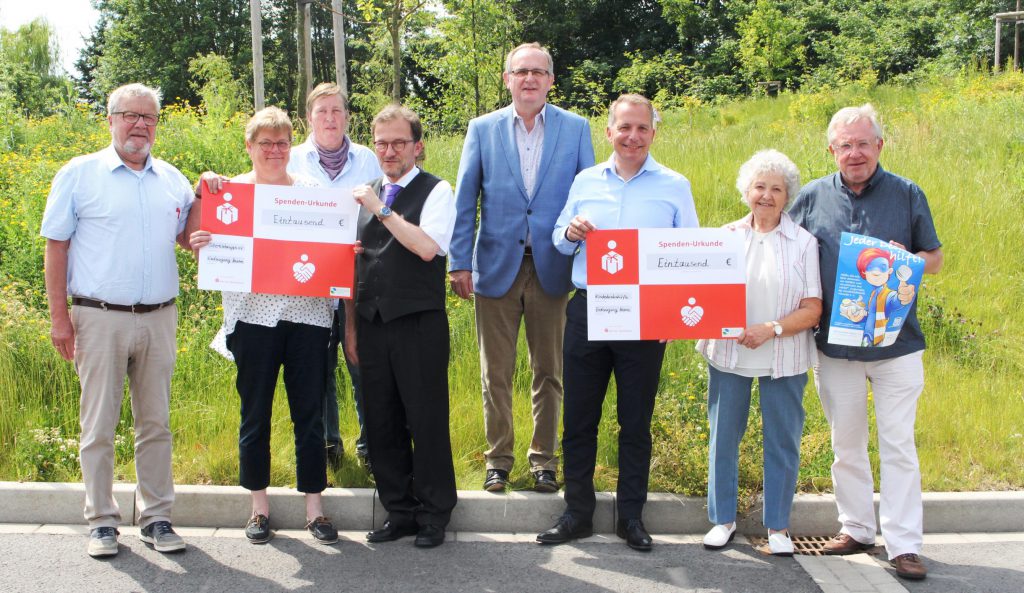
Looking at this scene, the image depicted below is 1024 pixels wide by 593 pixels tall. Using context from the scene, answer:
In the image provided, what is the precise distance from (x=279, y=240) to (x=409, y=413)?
1.17 meters

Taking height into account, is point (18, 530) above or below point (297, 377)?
below

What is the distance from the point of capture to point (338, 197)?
4699 millimetres

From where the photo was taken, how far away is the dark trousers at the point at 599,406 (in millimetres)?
4730

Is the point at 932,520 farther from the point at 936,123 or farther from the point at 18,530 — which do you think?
the point at 936,123

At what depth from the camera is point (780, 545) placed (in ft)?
15.5

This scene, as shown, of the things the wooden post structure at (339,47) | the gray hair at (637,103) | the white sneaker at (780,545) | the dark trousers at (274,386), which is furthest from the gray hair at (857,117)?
the wooden post structure at (339,47)

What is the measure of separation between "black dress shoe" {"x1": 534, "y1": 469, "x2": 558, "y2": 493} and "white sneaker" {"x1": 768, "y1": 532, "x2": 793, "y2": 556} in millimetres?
1269

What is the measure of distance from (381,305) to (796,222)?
7.38 ft

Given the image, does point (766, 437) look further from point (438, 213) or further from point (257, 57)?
point (257, 57)

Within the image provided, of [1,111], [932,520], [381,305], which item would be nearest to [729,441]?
[932,520]

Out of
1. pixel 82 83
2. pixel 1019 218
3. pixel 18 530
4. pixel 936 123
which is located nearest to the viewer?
pixel 18 530

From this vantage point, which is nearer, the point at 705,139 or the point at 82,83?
the point at 705,139

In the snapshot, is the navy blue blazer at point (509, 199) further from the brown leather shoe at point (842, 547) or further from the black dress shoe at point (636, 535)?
the brown leather shoe at point (842, 547)

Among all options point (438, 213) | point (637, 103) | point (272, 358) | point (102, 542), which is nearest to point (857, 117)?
point (637, 103)
